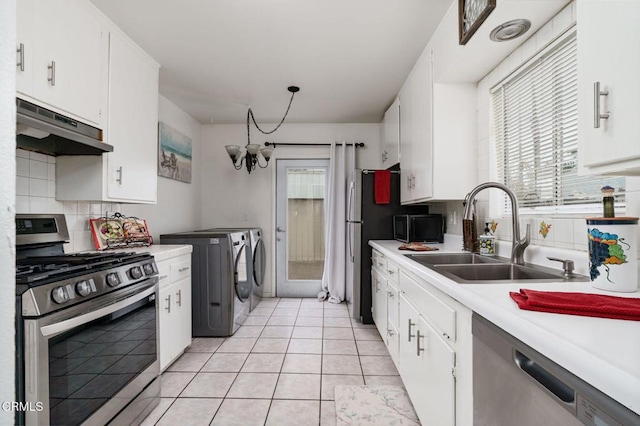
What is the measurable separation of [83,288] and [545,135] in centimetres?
239

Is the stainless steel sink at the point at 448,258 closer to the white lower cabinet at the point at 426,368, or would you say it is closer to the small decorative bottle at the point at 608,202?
the white lower cabinet at the point at 426,368

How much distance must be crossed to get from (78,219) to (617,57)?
2.87m

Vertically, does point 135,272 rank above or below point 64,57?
below

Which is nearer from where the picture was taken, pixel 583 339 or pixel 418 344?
pixel 583 339

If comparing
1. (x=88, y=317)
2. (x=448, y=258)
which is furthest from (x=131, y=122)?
(x=448, y=258)

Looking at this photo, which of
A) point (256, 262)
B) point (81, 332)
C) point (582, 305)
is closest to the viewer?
point (582, 305)

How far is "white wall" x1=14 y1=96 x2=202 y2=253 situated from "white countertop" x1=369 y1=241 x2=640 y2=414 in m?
2.38

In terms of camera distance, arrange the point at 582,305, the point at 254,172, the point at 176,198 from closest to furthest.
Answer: the point at 582,305 → the point at 176,198 → the point at 254,172

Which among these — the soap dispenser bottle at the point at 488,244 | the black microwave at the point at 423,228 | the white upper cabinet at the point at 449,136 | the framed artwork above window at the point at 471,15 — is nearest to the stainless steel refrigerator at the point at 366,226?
the black microwave at the point at 423,228

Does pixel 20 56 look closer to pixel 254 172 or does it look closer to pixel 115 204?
pixel 115 204

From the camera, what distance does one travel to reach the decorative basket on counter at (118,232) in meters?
2.38

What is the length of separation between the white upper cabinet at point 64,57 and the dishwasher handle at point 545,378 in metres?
2.19

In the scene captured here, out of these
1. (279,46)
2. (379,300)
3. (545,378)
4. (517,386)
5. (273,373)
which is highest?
(279,46)

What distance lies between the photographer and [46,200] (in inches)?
80.9
